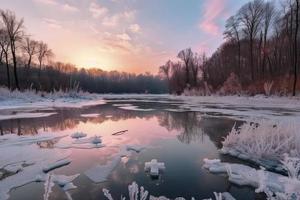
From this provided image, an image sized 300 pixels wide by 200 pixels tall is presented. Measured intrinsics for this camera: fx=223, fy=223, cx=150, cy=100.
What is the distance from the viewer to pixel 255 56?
3925cm

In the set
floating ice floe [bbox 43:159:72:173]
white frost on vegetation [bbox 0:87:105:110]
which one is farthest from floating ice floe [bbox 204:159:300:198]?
white frost on vegetation [bbox 0:87:105:110]

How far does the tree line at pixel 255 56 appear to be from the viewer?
22797 mm

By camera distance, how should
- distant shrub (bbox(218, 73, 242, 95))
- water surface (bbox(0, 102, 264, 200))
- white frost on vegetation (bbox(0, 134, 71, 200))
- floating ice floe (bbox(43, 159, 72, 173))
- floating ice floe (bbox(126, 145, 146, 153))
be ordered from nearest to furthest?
water surface (bbox(0, 102, 264, 200))
white frost on vegetation (bbox(0, 134, 71, 200))
floating ice floe (bbox(43, 159, 72, 173))
floating ice floe (bbox(126, 145, 146, 153))
distant shrub (bbox(218, 73, 242, 95))

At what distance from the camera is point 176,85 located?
173 feet

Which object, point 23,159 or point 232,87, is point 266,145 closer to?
point 23,159

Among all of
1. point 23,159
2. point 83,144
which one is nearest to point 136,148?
point 83,144

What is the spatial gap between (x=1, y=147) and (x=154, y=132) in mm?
4259

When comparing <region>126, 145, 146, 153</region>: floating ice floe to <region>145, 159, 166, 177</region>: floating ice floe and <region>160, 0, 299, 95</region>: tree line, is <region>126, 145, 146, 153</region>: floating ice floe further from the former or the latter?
<region>160, 0, 299, 95</region>: tree line

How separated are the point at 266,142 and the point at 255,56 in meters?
39.1

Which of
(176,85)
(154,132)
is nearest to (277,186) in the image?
(154,132)

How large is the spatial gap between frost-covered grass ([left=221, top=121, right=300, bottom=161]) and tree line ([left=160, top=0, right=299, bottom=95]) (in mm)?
16479

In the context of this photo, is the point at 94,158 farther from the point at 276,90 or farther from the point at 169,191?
the point at 276,90

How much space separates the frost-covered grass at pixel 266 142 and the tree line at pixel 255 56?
54.1 feet

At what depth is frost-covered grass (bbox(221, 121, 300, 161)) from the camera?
444cm
